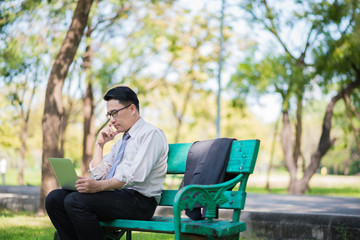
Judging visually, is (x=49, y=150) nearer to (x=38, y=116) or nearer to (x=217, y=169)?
(x=217, y=169)

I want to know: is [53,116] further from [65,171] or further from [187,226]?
[187,226]

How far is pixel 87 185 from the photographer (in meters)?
3.86

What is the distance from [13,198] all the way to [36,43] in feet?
25.0

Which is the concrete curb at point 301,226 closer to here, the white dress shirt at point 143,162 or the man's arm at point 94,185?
the white dress shirt at point 143,162

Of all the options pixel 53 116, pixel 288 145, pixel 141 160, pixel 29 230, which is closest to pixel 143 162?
pixel 141 160

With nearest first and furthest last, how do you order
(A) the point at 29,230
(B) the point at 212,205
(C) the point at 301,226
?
(B) the point at 212,205, (C) the point at 301,226, (A) the point at 29,230

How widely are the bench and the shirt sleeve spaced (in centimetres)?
35

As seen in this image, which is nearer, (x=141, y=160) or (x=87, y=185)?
(x=87, y=185)

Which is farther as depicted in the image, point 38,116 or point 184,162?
point 38,116

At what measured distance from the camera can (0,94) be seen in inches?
1155

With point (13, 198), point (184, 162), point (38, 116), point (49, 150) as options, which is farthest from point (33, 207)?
point (38, 116)

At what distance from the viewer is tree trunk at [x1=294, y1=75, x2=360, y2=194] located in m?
17.6

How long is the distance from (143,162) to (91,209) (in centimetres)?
56

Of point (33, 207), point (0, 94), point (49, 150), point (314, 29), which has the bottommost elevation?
point (33, 207)
